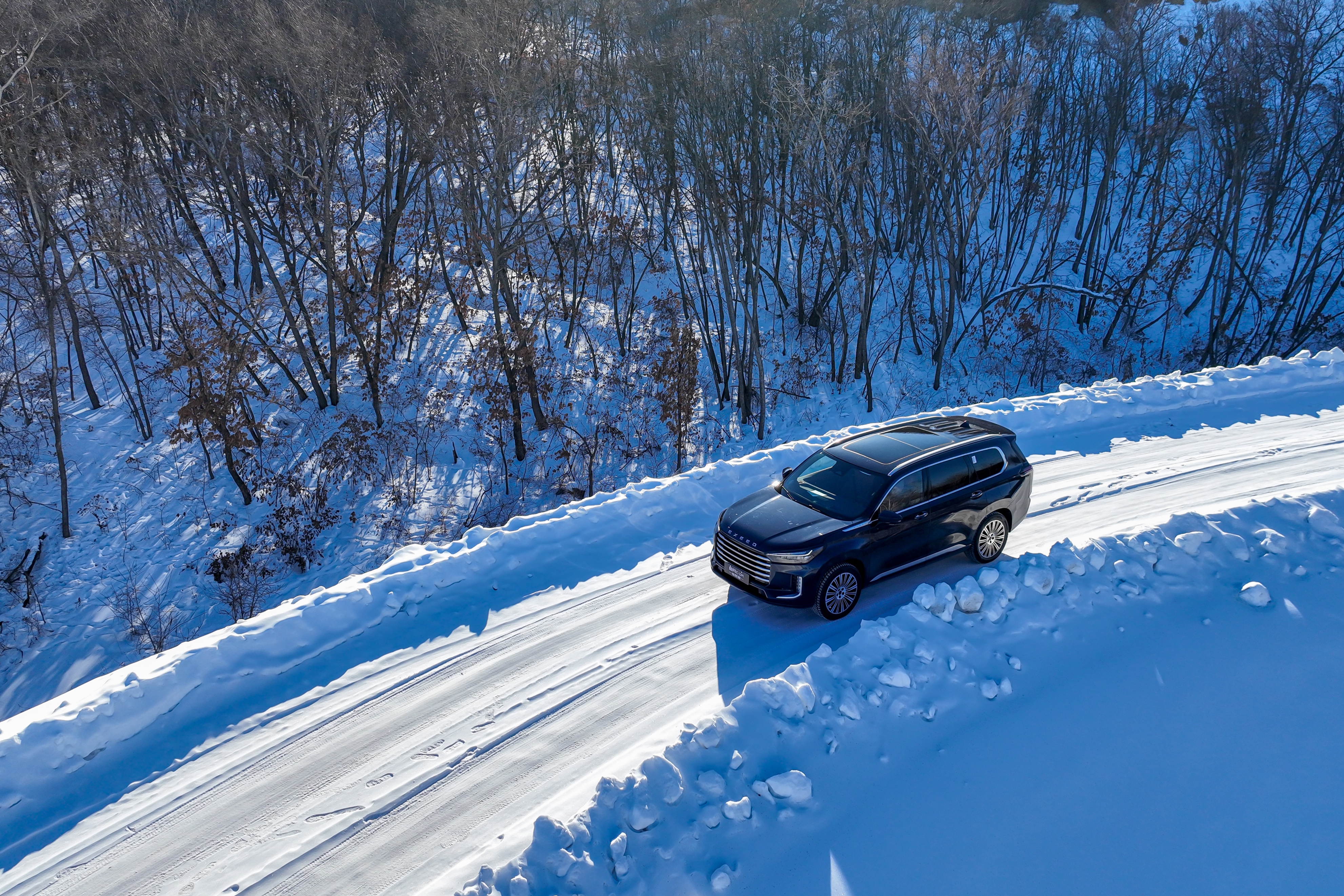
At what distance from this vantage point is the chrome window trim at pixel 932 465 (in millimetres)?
9195

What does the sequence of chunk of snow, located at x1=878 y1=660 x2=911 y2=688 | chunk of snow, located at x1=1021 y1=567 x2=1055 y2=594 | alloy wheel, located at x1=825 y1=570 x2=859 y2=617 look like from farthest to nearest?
1. chunk of snow, located at x1=1021 y1=567 x2=1055 y2=594
2. alloy wheel, located at x1=825 y1=570 x2=859 y2=617
3. chunk of snow, located at x1=878 y1=660 x2=911 y2=688

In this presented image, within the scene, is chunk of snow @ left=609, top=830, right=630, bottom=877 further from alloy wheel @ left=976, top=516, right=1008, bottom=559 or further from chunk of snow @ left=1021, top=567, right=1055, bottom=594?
alloy wheel @ left=976, top=516, right=1008, bottom=559

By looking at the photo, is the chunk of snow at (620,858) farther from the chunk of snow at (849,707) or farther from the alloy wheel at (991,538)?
the alloy wheel at (991,538)

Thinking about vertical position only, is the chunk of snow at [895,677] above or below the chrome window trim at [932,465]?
below

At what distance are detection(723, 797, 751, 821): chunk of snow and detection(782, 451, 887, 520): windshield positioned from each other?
12.0 ft

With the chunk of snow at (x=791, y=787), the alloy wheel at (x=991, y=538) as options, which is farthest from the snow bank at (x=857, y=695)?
the alloy wheel at (x=991, y=538)

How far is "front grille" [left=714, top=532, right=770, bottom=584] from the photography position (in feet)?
28.9

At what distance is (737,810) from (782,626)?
285cm

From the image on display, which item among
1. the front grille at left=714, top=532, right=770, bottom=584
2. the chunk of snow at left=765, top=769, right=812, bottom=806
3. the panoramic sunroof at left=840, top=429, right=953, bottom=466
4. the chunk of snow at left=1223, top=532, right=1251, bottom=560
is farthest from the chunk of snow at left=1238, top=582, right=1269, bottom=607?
the chunk of snow at left=765, top=769, right=812, bottom=806

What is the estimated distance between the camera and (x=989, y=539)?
10016mm

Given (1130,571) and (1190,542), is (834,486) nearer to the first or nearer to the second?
(1130,571)

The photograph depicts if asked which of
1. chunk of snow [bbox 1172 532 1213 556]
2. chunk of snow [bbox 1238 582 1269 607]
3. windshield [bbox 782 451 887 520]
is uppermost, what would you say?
windshield [bbox 782 451 887 520]

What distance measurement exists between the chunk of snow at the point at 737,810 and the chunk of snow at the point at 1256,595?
713 centimetres

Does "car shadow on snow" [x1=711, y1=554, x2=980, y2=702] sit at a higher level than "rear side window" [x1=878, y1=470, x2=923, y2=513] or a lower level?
lower
